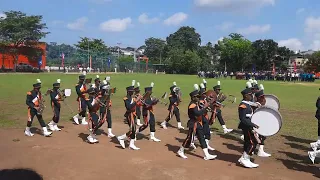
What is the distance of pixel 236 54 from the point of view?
87750 millimetres

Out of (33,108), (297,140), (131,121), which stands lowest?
(297,140)

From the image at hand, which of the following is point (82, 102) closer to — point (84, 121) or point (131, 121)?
point (84, 121)

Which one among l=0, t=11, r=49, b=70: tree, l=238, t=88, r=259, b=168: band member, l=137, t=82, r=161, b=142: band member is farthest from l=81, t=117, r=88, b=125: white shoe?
l=0, t=11, r=49, b=70: tree

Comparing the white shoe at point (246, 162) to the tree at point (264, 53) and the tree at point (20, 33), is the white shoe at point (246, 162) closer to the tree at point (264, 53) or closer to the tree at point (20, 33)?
the tree at point (20, 33)

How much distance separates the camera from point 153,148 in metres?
11.6

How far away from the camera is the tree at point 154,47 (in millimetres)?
114688

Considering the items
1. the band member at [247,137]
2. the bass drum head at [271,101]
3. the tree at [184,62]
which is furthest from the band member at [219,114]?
the tree at [184,62]

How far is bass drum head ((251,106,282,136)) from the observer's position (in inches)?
364

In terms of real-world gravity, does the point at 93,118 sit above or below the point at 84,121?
above

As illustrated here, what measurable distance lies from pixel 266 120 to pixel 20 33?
5879cm

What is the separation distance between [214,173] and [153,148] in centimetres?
306

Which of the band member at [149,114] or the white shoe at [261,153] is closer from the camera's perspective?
the white shoe at [261,153]

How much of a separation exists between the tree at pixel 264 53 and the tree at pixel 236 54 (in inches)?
62.9

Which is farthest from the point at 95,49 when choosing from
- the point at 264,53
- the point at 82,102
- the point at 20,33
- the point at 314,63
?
the point at 82,102
